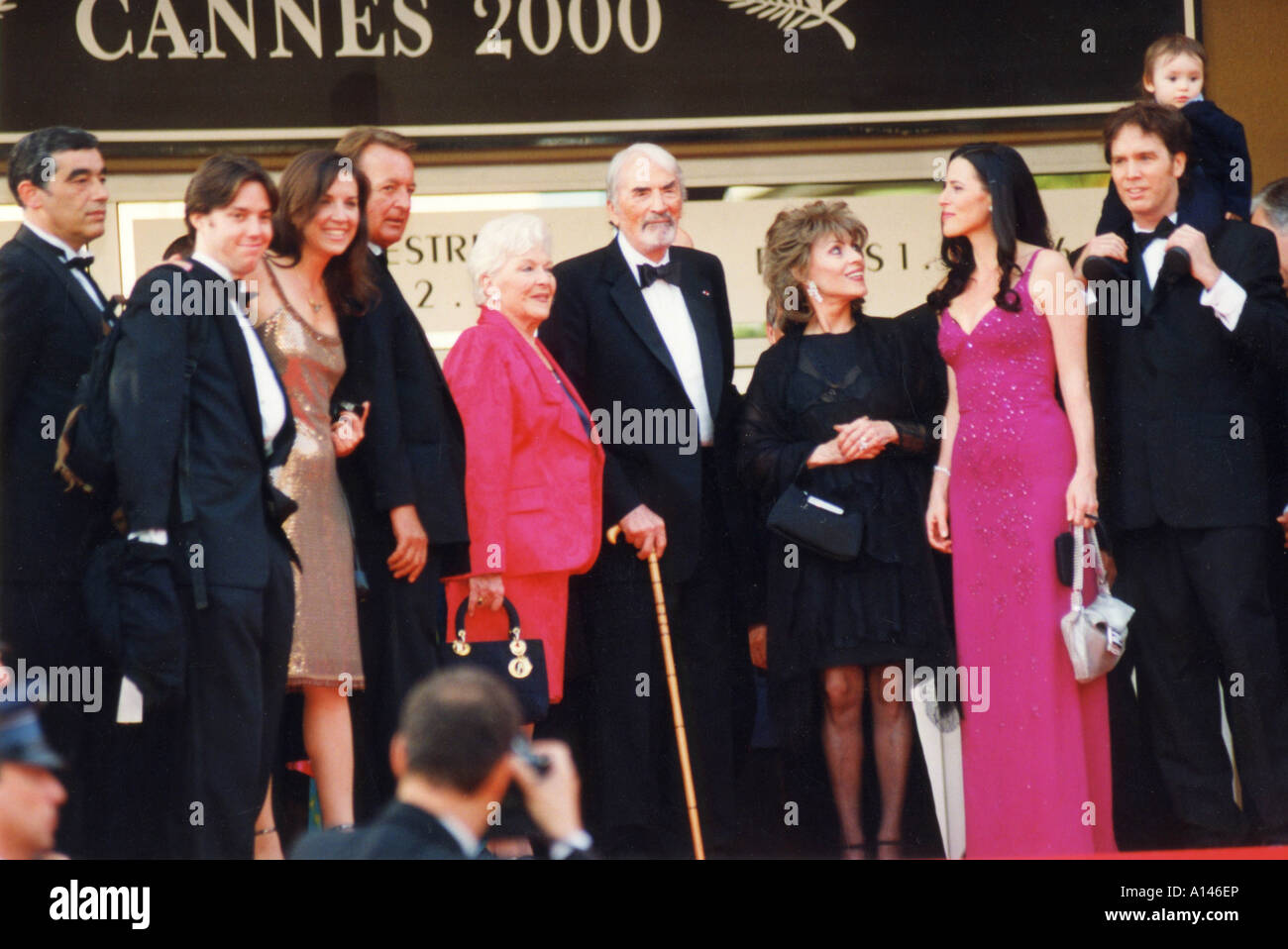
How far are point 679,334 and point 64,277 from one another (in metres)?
1.84

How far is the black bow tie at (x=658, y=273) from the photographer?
5.95m

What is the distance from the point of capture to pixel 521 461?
222 inches

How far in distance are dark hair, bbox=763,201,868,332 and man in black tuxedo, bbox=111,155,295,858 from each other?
173 centimetres

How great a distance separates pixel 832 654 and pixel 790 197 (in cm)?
235

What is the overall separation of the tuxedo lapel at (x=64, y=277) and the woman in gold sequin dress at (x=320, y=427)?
395mm

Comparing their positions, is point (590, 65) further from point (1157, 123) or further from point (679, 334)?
point (1157, 123)

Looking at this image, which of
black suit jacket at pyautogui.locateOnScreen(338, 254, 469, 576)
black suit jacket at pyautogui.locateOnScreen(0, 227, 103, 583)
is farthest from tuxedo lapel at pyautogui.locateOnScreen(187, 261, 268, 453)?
black suit jacket at pyautogui.locateOnScreen(338, 254, 469, 576)

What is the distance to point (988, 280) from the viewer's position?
18.7ft

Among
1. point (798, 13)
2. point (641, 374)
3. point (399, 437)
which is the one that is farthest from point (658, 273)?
point (798, 13)

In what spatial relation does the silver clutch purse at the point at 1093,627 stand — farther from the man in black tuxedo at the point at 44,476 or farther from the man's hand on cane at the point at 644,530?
the man in black tuxedo at the point at 44,476

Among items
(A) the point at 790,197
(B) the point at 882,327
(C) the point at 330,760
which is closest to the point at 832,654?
(B) the point at 882,327

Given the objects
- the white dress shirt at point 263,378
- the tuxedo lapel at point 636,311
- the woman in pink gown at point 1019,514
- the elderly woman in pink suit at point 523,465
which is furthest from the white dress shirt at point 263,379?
the woman in pink gown at point 1019,514

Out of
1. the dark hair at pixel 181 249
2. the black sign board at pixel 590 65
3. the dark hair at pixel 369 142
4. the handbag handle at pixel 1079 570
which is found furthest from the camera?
the black sign board at pixel 590 65
